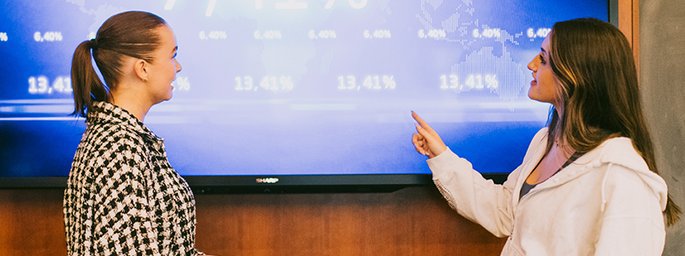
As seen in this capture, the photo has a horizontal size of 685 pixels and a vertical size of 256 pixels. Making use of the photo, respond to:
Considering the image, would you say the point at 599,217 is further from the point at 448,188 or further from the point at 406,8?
the point at 406,8

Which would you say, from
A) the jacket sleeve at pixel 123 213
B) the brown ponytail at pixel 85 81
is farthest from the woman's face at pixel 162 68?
the jacket sleeve at pixel 123 213

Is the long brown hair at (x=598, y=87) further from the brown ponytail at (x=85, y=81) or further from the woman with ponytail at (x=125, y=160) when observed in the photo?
the brown ponytail at (x=85, y=81)

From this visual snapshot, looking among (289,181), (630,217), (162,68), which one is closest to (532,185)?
(630,217)

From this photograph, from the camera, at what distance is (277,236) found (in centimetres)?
239

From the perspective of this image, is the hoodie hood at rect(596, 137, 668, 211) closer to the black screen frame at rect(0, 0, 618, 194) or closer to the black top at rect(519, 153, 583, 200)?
the black top at rect(519, 153, 583, 200)

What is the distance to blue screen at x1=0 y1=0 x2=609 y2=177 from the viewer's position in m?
2.26

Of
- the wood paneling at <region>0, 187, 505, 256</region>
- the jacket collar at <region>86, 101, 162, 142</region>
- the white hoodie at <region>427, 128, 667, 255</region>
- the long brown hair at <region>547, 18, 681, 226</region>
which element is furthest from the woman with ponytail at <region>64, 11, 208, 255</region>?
the long brown hair at <region>547, 18, 681, 226</region>

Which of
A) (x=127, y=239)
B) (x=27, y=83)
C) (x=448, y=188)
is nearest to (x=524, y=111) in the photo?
(x=448, y=188)

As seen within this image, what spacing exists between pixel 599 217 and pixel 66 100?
5.33 feet

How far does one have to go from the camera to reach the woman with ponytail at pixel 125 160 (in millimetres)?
1452

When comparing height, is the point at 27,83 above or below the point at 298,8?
below

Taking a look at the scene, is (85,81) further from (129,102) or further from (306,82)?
(306,82)

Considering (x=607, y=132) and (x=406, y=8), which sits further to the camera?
(x=406, y=8)

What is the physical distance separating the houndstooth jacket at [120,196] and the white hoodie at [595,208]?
85 centimetres
